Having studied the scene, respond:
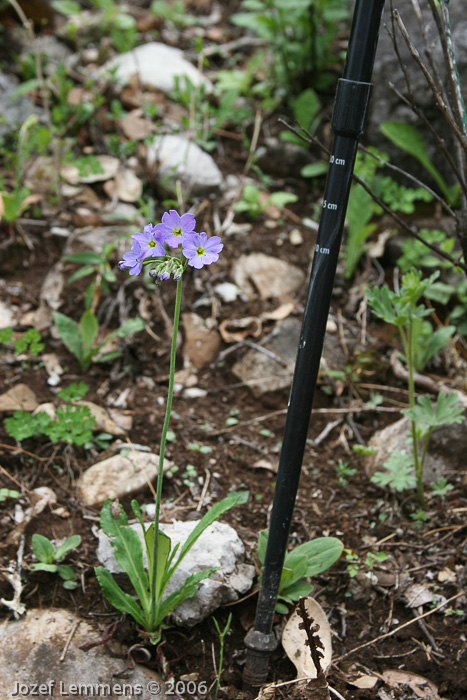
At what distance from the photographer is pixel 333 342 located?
2926 mm

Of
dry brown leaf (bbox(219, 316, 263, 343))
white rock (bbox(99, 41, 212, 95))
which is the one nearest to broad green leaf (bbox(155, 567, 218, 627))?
dry brown leaf (bbox(219, 316, 263, 343))

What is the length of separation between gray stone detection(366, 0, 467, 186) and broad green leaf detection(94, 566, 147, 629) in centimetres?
266

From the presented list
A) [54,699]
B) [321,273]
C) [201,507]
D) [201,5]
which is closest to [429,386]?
[201,507]

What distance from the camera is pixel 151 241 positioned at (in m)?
1.41

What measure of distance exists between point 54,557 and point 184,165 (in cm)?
223

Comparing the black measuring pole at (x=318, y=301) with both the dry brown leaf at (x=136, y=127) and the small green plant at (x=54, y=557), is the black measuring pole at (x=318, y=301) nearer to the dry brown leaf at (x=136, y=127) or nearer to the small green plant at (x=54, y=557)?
the small green plant at (x=54, y=557)

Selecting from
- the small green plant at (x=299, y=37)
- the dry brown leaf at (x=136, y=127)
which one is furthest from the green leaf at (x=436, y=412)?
the small green plant at (x=299, y=37)

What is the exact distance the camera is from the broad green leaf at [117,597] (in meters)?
1.73

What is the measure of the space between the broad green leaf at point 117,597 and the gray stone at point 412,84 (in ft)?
8.71

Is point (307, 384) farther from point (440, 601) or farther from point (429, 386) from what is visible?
point (429, 386)

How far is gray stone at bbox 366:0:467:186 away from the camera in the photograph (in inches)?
126

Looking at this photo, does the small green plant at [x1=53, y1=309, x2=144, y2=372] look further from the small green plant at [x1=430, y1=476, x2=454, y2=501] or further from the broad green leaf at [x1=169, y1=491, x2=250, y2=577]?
the small green plant at [x1=430, y1=476, x2=454, y2=501]

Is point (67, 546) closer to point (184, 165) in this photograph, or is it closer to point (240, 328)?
point (240, 328)

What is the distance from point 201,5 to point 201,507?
Answer: 450cm
